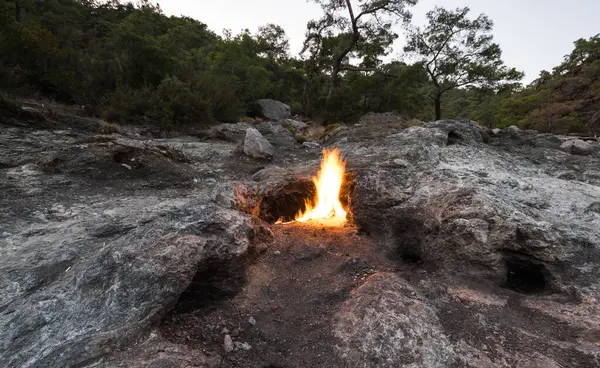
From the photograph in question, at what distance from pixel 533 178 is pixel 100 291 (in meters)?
7.58

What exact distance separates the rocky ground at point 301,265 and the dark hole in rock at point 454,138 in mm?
799

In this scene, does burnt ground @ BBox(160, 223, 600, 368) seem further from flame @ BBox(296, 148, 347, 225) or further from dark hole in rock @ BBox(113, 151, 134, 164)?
dark hole in rock @ BBox(113, 151, 134, 164)

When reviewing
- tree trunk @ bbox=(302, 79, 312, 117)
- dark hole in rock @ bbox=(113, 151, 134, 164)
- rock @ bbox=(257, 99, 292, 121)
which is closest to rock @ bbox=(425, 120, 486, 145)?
dark hole in rock @ bbox=(113, 151, 134, 164)

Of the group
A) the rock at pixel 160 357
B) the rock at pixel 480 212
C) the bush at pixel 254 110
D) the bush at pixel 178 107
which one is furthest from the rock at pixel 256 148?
the bush at pixel 254 110

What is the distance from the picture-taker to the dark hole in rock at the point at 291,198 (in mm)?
6259

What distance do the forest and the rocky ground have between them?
680cm

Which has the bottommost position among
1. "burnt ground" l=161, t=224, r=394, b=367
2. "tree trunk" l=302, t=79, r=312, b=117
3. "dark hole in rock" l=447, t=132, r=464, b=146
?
"burnt ground" l=161, t=224, r=394, b=367

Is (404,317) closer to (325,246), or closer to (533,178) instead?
(325,246)

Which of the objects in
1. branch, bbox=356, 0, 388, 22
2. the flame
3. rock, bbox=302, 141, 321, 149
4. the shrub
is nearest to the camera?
the flame

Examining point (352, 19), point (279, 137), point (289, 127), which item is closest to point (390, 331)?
point (279, 137)

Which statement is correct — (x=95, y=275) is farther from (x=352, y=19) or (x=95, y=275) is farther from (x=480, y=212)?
(x=352, y=19)

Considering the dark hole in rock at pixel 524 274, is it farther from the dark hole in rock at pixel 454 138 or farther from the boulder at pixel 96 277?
the dark hole in rock at pixel 454 138

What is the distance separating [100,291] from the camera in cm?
305

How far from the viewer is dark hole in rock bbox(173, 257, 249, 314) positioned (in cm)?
345
